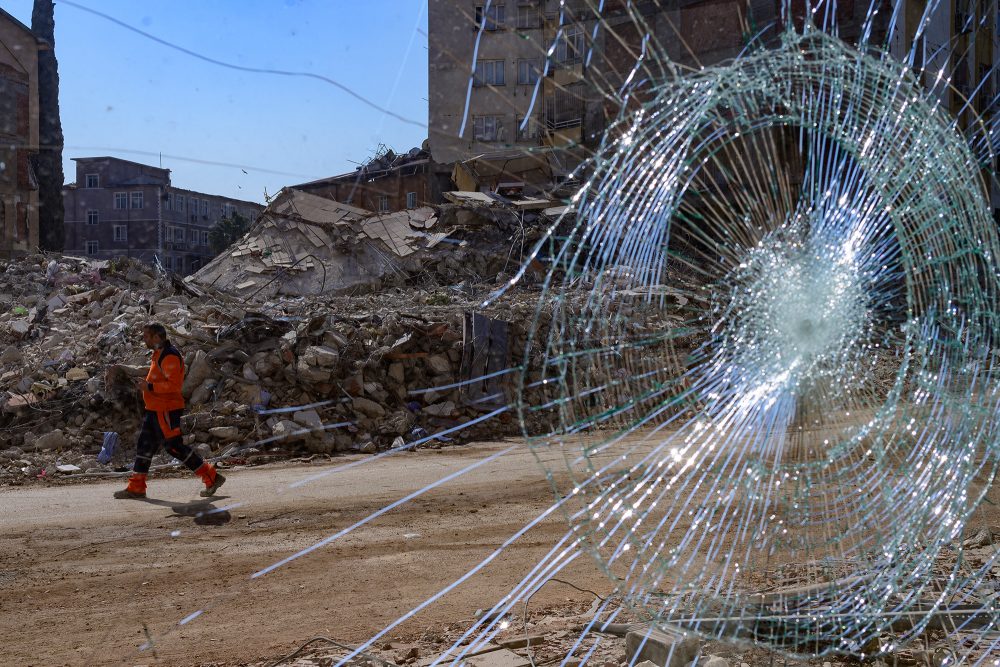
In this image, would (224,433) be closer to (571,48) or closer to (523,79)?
(523,79)

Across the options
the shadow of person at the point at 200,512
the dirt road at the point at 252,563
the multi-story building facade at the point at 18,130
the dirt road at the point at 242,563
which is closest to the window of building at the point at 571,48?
the dirt road at the point at 252,563

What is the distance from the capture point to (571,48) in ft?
10.7

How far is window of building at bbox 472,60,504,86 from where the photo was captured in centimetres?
322

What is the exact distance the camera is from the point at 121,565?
16.2 feet

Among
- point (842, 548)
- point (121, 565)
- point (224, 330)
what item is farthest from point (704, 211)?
point (224, 330)

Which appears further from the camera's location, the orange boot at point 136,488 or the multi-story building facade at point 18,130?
the multi-story building facade at point 18,130

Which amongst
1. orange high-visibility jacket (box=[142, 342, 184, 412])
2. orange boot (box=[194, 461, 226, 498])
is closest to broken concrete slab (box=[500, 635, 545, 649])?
orange boot (box=[194, 461, 226, 498])

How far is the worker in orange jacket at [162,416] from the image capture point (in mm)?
6559

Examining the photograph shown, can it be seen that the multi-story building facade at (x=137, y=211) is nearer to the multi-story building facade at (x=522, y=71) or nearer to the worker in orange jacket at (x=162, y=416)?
the worker in orange jacket at (x=162, y=416)

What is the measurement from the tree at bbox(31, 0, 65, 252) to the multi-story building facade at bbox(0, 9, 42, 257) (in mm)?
444

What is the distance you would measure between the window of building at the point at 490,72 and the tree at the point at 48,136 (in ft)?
81.0

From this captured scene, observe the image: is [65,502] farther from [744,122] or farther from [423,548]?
[744,122]

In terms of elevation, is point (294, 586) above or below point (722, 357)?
below

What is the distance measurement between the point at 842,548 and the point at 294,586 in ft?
9.13
